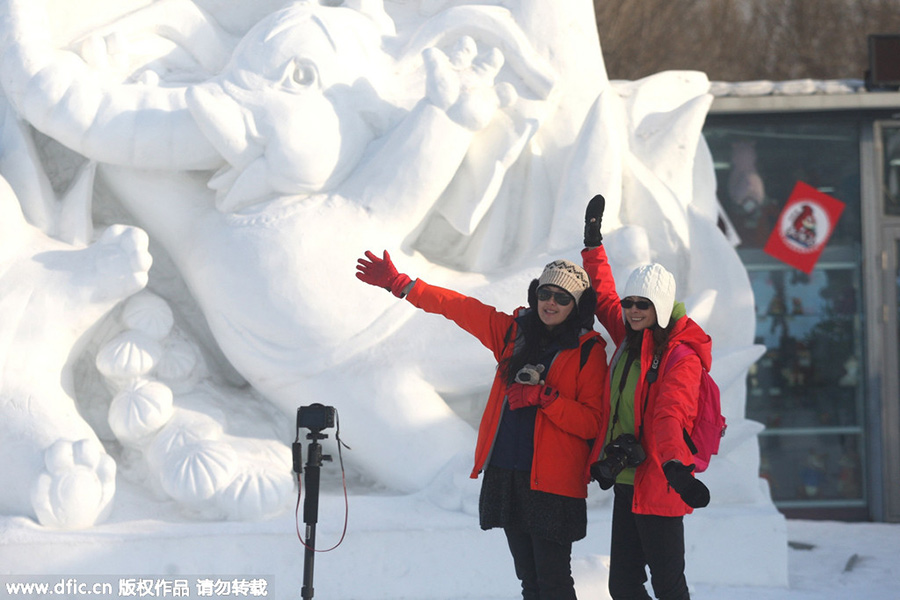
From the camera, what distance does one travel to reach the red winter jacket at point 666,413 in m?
2.14

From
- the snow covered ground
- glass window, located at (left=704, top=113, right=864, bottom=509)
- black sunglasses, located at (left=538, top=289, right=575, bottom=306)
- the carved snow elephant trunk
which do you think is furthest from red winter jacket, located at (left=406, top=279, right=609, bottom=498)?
glass window, located at (left=704, top=113, right=864, bottom=509)

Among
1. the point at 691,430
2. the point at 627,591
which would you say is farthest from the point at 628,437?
the point at 627,591

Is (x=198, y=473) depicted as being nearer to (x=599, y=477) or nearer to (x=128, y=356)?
(x=128, y=356)

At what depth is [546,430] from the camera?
2291 mm

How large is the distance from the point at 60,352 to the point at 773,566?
279 centimetres

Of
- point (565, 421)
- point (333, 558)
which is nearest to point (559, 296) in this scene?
point (565, 421)

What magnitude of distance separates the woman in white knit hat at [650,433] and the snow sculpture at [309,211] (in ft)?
4.29

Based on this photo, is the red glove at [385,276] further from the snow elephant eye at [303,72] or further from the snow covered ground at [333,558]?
the snow elephant eye at [303,72]

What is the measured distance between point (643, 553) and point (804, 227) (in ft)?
14.5

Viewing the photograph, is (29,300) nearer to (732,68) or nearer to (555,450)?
(555,450)

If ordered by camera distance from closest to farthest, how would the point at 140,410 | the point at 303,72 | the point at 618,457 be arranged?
the point at 618,457, the point at 140,410, the point at 303,72

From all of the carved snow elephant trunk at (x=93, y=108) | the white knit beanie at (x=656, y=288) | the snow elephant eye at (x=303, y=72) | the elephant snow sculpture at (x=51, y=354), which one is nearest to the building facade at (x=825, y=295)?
the snow elephant eye at (x=303, y=72)

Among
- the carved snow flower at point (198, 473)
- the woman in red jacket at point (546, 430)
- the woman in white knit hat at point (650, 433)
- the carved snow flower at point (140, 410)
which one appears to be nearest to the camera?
the woman in white knit hat at point (650, 433)

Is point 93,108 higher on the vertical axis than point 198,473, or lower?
higher
